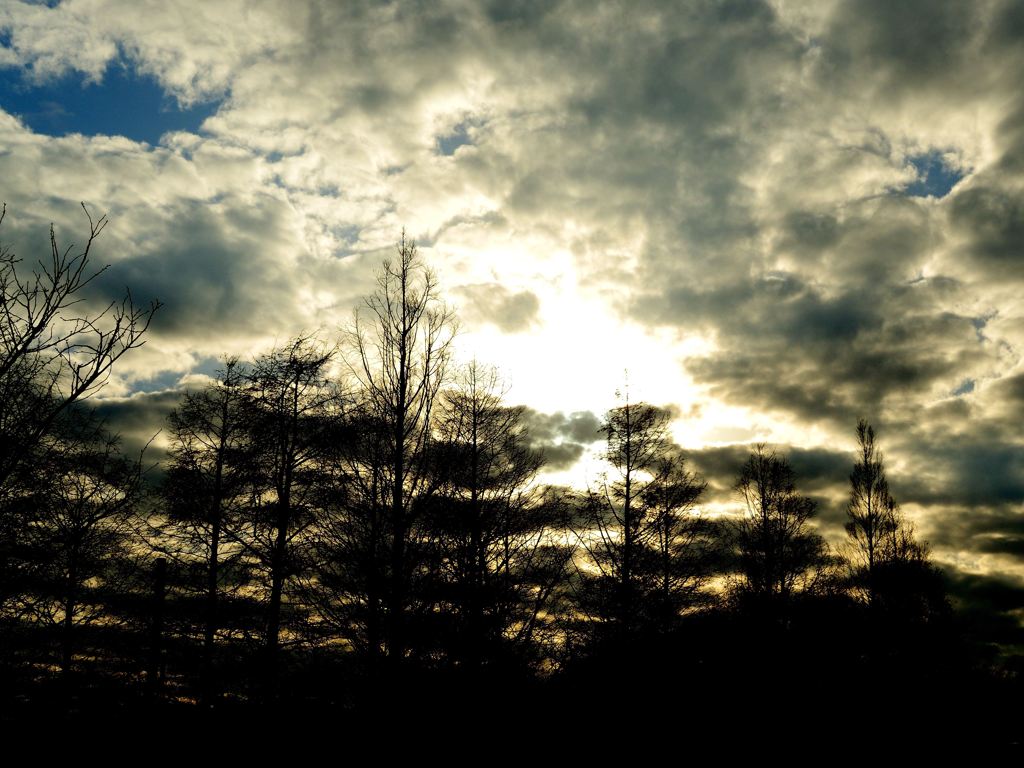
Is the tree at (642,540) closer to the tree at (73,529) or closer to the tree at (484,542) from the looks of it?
the tree at (484,542)

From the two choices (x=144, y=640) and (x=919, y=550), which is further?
(x=919, y=550)

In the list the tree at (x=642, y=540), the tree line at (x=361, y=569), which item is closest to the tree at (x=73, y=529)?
the tree line at (x=361, y=569)

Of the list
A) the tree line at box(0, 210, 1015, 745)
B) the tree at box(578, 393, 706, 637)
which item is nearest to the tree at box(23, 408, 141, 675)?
the tree line at box(0, 210, 1015, 745)

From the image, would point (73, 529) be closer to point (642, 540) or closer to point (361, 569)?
point (361, 569)

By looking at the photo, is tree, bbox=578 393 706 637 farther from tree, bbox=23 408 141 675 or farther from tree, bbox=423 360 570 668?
tree, bbox=23 408 141 675

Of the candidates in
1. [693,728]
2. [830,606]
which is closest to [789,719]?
[693,728]

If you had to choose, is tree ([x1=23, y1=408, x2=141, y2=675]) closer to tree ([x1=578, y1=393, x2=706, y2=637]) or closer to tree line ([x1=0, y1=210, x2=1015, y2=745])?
tree line ([x1=0, y1=210, x2=1015, y2=745])

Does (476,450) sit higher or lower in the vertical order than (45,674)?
higher

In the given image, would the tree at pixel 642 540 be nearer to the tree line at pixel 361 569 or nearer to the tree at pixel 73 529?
the tree line at pixel 361 569

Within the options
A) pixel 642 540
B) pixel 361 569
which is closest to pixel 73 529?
pixel 361 569

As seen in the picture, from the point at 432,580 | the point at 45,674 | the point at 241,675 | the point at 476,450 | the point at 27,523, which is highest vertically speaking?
the point at 476,450

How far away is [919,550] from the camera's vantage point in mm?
26953

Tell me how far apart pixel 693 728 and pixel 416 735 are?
4.47m

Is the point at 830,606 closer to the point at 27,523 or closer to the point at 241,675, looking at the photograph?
the point at 241,675
